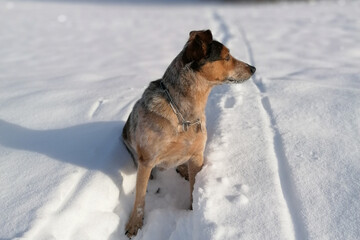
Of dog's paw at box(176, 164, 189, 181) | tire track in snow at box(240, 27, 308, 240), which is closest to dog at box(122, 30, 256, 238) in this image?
dog's paw at box(176, 164, 189, 181)

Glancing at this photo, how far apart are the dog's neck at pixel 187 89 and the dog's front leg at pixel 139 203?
25.5 inches

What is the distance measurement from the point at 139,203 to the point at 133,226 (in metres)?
0.22

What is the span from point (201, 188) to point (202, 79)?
1019 millimetres

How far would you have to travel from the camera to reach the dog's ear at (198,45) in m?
2.90

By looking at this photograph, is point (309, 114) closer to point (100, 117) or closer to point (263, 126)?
point (263, 126)

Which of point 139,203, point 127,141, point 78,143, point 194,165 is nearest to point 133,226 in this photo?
point 139,203

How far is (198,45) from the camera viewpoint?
290cm

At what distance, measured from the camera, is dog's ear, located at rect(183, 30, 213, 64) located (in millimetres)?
2896

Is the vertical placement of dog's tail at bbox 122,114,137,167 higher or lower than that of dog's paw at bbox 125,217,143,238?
higher

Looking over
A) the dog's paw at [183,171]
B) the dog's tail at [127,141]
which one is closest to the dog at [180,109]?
the dog's tail at [127,141]

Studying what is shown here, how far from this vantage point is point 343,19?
37.7 feet

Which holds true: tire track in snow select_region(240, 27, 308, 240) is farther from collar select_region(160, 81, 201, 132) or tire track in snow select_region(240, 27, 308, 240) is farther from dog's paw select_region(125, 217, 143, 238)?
dog's paw select_region(125, 217, 143, 238)

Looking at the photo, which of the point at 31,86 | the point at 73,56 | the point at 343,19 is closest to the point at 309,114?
the point at 31,86

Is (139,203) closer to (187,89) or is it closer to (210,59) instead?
(187,89)
